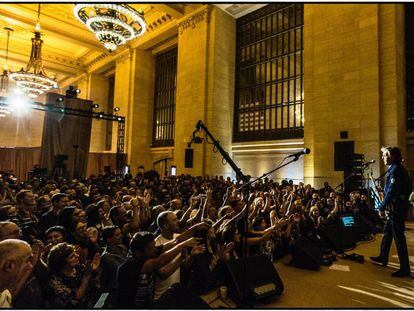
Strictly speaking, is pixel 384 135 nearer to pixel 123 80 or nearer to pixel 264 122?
pixel 264 122

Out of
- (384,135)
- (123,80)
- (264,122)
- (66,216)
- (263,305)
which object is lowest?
(263,305)

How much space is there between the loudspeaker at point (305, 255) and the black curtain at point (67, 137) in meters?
13.8

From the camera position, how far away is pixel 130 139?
18.6 metres

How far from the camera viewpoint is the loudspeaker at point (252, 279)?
3.18 metres

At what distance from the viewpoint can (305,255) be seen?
14.6 feet

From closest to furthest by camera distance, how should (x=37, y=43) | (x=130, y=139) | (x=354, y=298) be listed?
(x=354, y=298), (x=37, y=43), (x=130, y=139)

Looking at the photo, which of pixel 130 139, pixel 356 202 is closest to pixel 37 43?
pixel 130 139

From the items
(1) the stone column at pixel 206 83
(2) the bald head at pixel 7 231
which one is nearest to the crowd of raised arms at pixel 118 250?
(2) the bald head at pixel 7 231

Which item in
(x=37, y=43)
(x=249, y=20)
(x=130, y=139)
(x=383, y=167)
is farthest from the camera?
(x=130, y=139)

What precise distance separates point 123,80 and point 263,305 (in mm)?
19324

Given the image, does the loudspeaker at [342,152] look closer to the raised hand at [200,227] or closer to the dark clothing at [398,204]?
the dark clothing at [398,204]

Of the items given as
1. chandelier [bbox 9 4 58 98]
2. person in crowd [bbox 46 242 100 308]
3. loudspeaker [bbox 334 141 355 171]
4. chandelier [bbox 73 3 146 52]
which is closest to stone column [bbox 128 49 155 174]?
chandelier [bbox 9 4 58 98]

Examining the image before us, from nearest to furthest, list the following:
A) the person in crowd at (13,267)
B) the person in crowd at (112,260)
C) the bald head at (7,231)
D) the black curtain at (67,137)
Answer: the person in crowd at (13,267), the bald head at (7,231), the person in crowd at (112,260), the black curtain at (67,137)

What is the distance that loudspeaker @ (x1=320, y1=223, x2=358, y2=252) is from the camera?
5.47 meters
